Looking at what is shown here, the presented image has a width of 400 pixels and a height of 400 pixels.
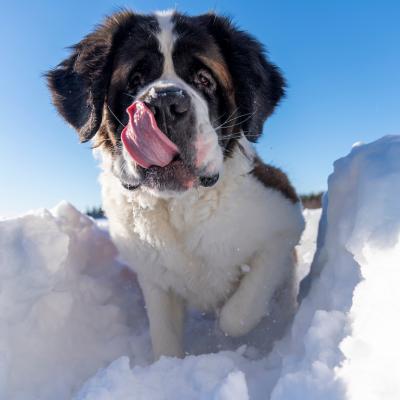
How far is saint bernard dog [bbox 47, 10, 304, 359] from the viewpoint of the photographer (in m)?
2.33

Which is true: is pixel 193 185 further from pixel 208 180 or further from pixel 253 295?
pixel 253 295

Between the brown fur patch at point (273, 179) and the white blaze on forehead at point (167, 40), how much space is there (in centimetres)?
65

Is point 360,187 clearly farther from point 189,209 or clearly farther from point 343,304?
point 189,209

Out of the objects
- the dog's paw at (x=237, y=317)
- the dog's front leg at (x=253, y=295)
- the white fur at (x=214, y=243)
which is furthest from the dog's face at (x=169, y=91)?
the dog's paw at (x=237, y=317)

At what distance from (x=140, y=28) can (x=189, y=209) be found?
951mm

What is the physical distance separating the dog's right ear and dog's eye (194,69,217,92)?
48 centimetres

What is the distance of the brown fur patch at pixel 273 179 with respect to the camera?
252cm

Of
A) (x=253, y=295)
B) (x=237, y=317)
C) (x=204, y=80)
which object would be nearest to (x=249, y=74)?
(x=204, y=80)

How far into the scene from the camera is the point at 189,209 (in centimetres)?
235

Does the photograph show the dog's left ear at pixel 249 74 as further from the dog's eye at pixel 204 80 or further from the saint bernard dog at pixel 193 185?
the dog's eye at pixel 204 80

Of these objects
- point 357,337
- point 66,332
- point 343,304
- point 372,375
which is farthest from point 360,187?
point 66,332

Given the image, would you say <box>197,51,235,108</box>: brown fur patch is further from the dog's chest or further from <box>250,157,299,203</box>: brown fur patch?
the dog's chest

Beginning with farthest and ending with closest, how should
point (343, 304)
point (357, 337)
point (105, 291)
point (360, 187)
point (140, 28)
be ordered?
point (105, 291), point (140, 28), point (360, 187), point (343, 304), point (357, 337)

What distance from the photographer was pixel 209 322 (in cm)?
315
